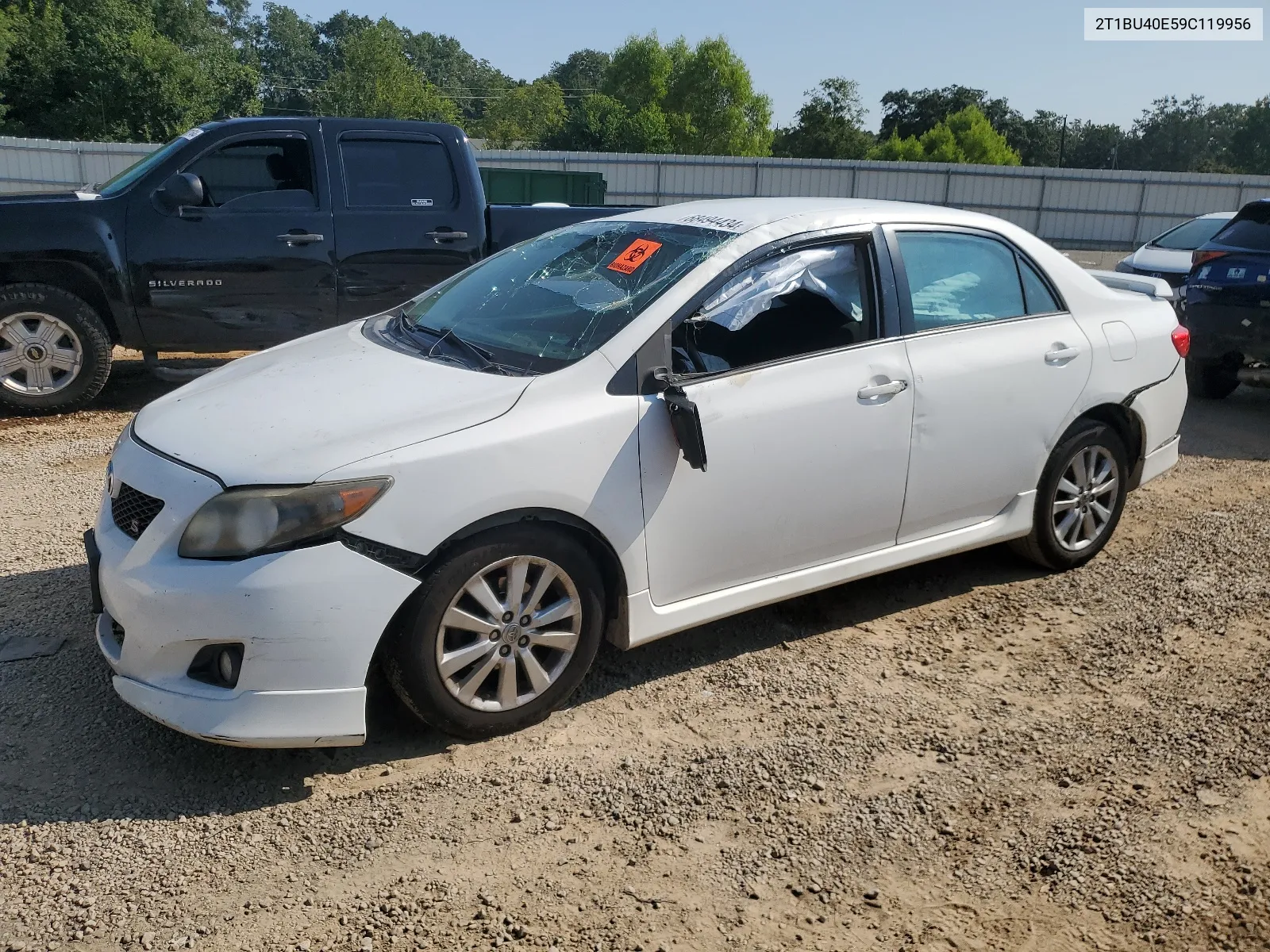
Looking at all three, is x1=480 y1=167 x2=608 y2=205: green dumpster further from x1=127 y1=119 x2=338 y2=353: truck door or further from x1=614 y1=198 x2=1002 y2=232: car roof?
x1=614 y1=198 x2=1002 y2=232: car roof

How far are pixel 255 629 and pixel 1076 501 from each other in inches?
142

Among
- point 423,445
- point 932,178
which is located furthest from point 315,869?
point 932,178

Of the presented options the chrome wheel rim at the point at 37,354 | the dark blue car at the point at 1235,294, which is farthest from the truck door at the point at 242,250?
the dark blue car at the point at 1235,294

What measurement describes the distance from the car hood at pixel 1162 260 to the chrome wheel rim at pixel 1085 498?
22.9 ft

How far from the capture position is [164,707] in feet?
10.1

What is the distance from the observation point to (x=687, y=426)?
11.5 ft

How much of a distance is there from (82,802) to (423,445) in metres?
1.43

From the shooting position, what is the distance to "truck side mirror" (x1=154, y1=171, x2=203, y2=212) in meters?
7.16

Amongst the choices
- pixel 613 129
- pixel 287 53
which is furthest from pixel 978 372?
pixel 287 53

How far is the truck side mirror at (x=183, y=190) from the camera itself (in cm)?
716

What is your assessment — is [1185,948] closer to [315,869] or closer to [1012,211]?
[315,869]

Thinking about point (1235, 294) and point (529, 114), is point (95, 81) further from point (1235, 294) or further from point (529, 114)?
point (1235, 294)

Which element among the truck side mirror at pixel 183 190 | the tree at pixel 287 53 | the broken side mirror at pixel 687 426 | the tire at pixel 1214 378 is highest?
the tree at pixel 287 53

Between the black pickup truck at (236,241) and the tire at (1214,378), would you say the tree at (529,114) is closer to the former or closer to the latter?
the tire at (1214,378)
